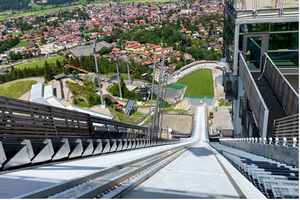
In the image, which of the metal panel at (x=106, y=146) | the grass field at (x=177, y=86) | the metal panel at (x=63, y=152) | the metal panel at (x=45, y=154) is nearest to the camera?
the metal panel at (x=45, y=154)

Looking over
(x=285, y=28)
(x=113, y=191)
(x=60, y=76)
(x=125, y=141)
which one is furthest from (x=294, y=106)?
(x=60, y=76)

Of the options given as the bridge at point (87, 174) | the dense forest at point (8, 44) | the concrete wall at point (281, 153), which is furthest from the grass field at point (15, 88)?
the dense forest at point (8, 44)

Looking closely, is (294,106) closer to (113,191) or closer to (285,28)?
(285,28)

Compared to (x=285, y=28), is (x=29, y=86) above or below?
below

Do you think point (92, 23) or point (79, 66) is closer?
point (79, 66)

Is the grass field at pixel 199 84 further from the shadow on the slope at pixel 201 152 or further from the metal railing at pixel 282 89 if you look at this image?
the shadow on the slope at pixel 201 152

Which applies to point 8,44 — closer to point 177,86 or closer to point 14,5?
point 177,86
